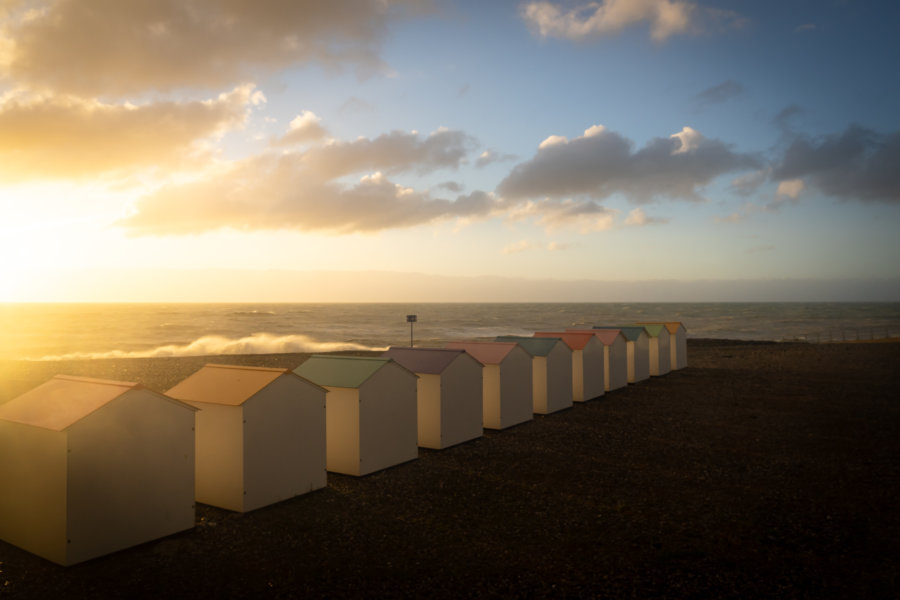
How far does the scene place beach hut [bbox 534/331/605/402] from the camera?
23047mm

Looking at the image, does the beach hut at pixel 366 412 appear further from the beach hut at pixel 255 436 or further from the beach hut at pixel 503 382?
the beach hut at pixel 503 382

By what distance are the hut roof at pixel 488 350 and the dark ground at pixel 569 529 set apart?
235 cm

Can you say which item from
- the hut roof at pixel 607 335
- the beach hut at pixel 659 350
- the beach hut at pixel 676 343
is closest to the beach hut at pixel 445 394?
the hut roof at pixel 607 335

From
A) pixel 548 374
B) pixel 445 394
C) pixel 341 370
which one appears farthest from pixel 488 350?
pixel 341 370

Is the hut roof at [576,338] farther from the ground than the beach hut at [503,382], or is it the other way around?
the hut roof at [576,338]

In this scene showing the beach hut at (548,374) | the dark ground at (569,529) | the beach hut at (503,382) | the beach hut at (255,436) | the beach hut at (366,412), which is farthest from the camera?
the beach hut at (548,374)

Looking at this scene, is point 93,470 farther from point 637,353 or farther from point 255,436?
point 637,353

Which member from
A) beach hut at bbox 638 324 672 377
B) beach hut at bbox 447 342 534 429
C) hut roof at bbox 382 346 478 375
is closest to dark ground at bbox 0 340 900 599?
beach hut at bbox 447 342 534 429

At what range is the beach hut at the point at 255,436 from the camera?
419 inches

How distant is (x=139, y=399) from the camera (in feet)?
30.0

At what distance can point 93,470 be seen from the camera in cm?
850

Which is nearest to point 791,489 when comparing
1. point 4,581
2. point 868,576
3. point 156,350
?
point 868,576

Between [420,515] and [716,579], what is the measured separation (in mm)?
5104

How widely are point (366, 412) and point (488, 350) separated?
6.46 m
